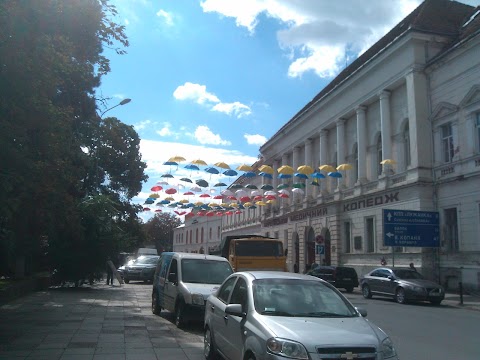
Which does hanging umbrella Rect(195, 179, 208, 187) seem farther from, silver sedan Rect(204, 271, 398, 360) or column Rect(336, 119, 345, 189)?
silver sedan Rect(204, 271, 398, 360)

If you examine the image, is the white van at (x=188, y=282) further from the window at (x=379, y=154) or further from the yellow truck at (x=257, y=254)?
the window at (x=379, y=154)

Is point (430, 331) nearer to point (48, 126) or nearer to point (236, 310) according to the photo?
point (236, 310)

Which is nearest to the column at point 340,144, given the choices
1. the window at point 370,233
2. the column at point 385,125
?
the window at point 370,233

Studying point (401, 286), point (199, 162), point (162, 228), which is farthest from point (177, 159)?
point (162, 228)

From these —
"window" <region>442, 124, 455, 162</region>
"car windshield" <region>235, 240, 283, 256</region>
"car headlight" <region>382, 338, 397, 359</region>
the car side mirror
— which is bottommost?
"car headlight" <region>382, 338, 397, 359</region>

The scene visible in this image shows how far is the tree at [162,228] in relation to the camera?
110188 millimetres

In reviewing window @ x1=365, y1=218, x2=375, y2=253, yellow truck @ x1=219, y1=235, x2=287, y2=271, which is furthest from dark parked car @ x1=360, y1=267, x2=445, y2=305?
window @ x1=365, y1=218, x2=375, y2=253

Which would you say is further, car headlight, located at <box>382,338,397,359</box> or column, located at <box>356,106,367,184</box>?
column, located at <box>356,106,367,184</box>

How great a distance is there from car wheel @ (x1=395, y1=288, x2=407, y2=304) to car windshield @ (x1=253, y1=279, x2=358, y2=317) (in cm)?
1603

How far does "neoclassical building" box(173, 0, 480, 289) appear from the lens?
1117 inches

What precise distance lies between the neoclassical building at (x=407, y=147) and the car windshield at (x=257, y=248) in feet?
32.4

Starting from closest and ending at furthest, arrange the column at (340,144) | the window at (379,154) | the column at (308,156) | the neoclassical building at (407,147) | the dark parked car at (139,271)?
1. the neoclassical building at (407,147)
2. the dark parked car at (139,271)
3. the window at (379,154)
4. the column at (340,144)
5. the column at (308,156)

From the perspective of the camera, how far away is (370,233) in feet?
121

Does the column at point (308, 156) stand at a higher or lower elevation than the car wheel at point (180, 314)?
higher
